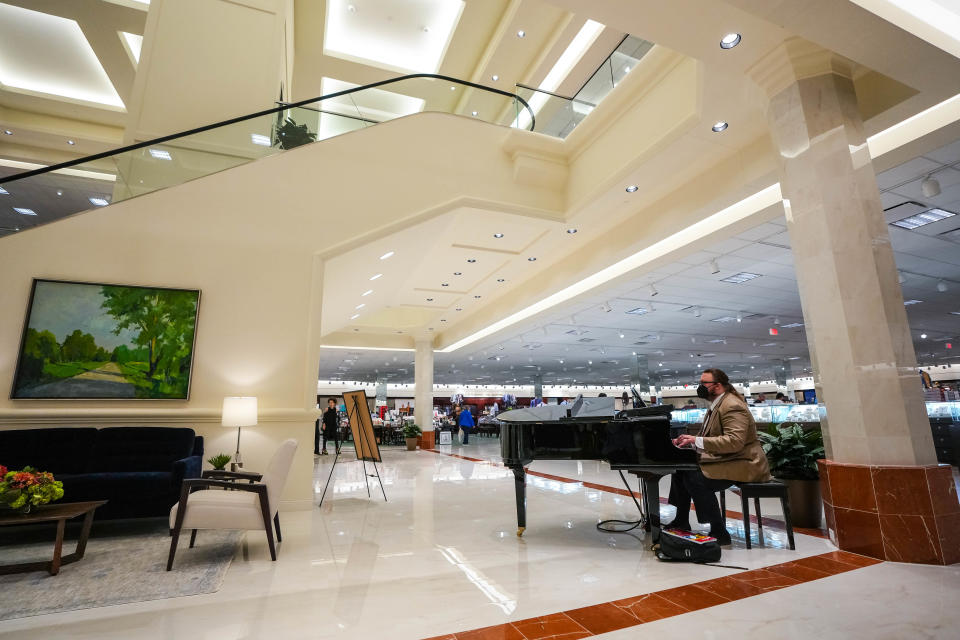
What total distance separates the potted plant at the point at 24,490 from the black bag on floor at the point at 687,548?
403 cm

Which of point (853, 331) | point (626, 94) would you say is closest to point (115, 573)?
point (853, 331)

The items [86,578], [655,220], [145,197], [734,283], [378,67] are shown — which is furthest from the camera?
[378,67]

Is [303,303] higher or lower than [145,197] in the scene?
lower

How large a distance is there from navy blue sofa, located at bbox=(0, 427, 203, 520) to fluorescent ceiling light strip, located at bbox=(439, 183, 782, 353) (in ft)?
21.5

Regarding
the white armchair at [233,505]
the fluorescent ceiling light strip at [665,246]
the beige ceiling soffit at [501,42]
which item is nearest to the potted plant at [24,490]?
the white armchair at [233,505]

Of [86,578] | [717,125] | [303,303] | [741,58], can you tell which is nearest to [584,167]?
[717,125]

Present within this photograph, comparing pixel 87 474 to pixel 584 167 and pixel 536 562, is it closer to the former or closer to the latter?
pixel 536 562

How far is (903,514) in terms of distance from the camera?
2.85 m

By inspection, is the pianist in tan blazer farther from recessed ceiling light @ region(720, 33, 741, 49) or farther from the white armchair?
the white armchair

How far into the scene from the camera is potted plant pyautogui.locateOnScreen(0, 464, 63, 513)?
281 cm

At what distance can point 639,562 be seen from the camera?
2980 mm

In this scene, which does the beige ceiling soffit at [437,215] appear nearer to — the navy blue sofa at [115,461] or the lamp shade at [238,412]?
the lamp shade at [238,412]

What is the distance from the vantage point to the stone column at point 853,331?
286 centimetres

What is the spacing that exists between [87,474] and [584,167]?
6.39 m
